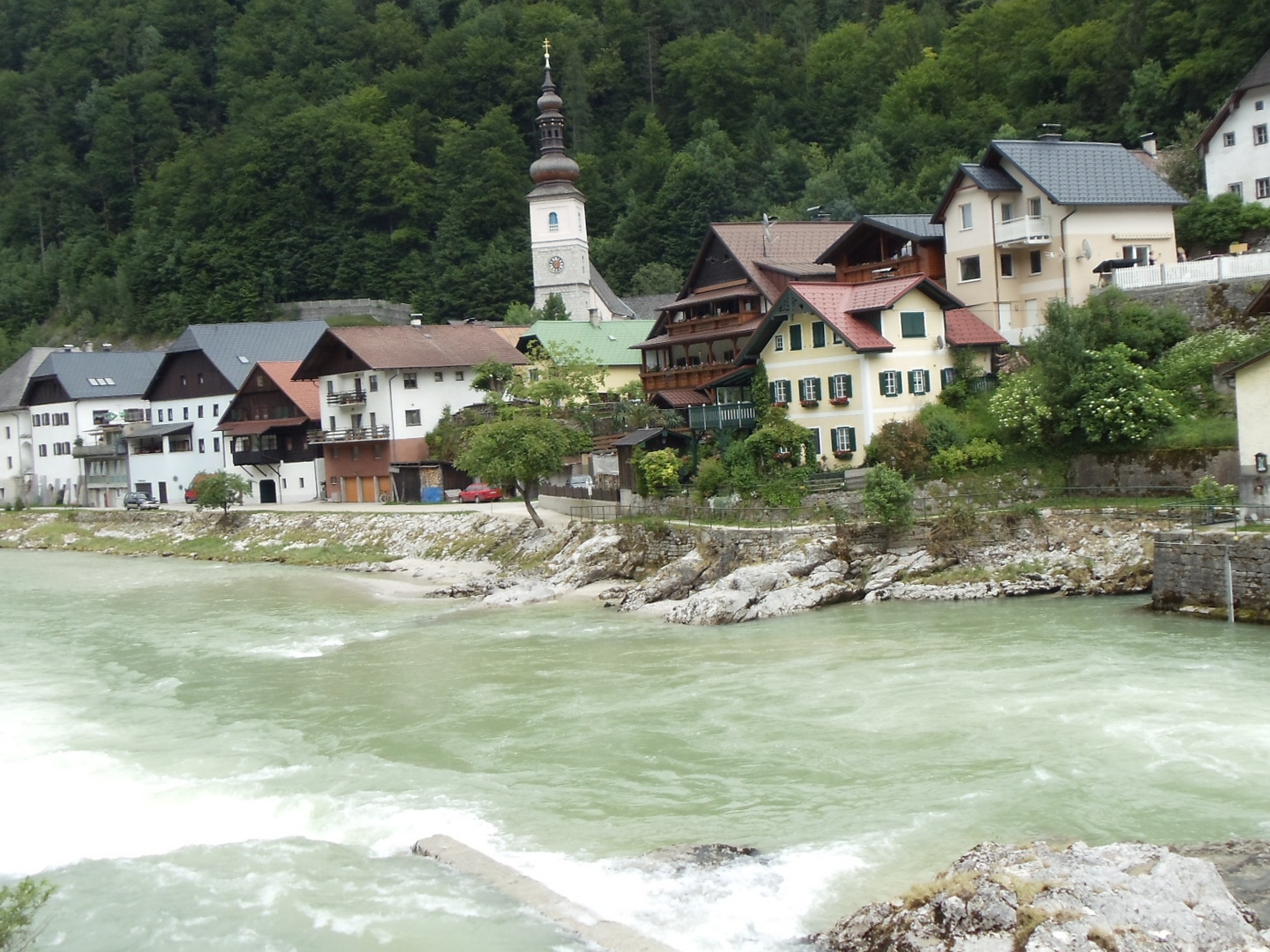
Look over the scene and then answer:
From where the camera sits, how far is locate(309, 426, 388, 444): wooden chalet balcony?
195 feet

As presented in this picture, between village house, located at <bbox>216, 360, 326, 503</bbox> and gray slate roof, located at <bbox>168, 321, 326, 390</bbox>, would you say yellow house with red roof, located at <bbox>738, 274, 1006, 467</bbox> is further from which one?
gray slate roof, located at <bbox>168, 321, 326, 390</bbox>

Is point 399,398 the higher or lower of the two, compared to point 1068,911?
higher

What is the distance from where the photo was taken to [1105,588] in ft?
99.3

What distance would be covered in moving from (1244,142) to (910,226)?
15678 mm

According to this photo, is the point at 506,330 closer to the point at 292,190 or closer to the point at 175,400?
the point at 175,400

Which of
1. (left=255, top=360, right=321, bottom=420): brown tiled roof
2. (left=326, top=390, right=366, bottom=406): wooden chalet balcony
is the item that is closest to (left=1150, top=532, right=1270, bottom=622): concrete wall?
(left=326, top=390, right=366, bottom=406): wooden chalet balcony

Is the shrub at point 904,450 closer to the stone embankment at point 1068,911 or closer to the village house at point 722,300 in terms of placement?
the village house at point 722,300

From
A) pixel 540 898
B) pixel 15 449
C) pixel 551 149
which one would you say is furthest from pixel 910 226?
pixel 15 449

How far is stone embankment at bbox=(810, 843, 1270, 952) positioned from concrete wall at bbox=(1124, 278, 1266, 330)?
1219 inches

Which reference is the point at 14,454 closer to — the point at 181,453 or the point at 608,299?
the point at 181,453

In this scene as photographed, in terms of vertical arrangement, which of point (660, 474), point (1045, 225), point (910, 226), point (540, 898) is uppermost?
point (910, 226)

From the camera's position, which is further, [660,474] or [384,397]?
[384,397]

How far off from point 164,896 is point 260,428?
52.1m

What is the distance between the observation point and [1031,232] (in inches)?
1745
